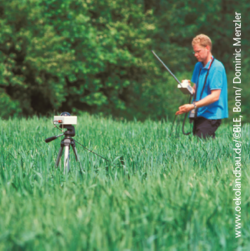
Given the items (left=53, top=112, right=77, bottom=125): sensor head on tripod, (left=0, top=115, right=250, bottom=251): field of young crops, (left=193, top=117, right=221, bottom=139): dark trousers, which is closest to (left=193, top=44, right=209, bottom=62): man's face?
(left=193, top=117, right=221, bottom=139): dark trousers

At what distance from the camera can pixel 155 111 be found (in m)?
16.8

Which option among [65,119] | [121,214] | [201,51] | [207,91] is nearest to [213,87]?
[207,91]

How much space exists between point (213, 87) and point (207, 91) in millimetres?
234

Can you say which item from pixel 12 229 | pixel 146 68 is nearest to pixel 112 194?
pixel 12 229

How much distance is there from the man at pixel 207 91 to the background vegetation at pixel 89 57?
27.6 ft

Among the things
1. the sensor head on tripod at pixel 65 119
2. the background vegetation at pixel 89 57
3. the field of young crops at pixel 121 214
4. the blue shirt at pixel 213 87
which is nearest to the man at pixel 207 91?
the blue shirt at pixel 213 87

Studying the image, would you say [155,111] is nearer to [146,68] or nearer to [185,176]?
[146,68]

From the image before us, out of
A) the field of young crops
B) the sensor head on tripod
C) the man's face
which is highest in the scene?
the man's face

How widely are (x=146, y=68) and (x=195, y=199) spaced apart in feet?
45.9

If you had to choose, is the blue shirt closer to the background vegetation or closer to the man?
the man

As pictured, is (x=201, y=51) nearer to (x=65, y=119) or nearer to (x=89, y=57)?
(x=65, y=119)

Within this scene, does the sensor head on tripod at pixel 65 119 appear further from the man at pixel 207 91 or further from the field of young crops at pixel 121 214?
the man at pixel 207 91

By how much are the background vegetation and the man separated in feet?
27.6

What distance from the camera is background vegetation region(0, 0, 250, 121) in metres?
12.8
